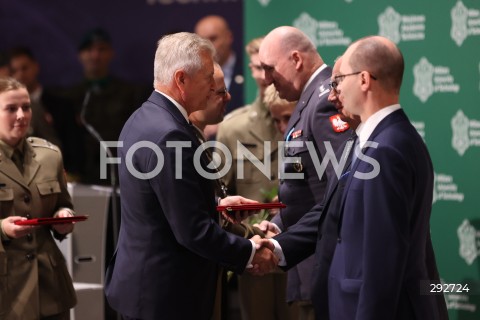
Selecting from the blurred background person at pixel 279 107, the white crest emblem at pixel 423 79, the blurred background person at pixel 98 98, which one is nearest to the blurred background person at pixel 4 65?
the blurred background person at pixel 98 98

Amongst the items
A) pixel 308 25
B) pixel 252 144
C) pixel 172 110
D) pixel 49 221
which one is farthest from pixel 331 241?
pixel 308 25

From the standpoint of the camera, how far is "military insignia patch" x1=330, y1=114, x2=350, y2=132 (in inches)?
180

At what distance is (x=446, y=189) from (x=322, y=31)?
1588mm

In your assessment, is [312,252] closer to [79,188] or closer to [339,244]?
[339,244]

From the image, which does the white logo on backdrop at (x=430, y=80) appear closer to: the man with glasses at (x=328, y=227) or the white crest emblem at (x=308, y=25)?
the white crest emblem at (x=308, y=25)

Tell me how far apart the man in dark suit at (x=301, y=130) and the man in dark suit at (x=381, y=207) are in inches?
33.2

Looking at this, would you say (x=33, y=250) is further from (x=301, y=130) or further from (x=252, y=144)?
(x=252, y=144)

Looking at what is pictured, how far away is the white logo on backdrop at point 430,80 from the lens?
566 centimetres

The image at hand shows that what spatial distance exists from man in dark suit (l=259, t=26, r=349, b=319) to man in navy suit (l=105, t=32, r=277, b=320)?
70 centimetres

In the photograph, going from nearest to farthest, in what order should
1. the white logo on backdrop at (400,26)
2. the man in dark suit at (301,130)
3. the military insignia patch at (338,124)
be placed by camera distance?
1. the military insignia patch at (338,124)
2. the man in dark suit at (301,130)
3. the white logo on backdrop at (400,26)

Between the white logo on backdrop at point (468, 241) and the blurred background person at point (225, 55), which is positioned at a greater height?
the blurred background person at point (225, 55)

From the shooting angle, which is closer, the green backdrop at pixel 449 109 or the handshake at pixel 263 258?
the handshake at pixel 263 258

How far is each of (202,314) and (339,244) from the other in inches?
27.7

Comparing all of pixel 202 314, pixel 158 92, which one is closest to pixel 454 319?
pixel 202 314
